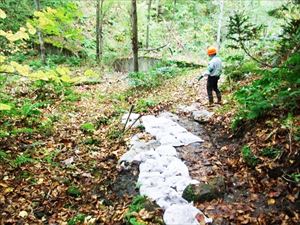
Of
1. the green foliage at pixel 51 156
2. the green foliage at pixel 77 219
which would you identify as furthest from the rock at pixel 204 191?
the green foliage at pixel 51 156

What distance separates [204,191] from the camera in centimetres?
484

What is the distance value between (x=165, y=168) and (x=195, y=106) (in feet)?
13.9

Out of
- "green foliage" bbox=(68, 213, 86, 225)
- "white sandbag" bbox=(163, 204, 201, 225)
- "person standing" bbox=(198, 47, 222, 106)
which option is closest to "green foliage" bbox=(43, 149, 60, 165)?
"green foliage" bbox=(68, 213, 86, 225)

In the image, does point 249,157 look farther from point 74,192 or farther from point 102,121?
point 102,121

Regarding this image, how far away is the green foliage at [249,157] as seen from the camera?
5.28 m

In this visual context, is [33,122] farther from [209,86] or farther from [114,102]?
[209,86]

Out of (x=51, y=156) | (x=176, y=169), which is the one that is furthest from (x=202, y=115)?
(x=51, y=156)

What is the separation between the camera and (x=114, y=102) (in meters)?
11.3

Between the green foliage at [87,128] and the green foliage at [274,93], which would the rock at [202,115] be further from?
the green foliage at [87,128]

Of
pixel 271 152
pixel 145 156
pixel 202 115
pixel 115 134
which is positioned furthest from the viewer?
pixel 202 115

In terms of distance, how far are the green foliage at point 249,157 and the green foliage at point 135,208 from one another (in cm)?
191

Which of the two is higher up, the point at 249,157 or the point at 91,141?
the point at 249,157

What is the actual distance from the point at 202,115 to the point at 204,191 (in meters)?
3.77

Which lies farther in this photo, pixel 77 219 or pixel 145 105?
pixel 145 105
